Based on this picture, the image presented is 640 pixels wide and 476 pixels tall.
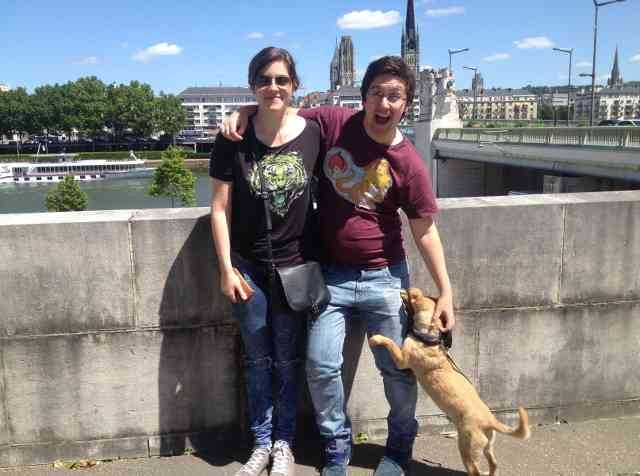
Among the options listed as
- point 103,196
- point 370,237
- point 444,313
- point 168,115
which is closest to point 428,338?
point 444,313

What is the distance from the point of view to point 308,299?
→ 8.79 feet

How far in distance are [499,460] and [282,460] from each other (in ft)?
3.62

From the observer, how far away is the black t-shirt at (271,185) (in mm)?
2660

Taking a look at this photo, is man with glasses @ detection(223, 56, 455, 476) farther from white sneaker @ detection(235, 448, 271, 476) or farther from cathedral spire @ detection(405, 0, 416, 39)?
cathedral spire @ detection(405, 0, 416, 39)

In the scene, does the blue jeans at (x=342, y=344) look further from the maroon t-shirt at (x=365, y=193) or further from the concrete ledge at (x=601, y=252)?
the concrete ledge at (x=601, y=252)

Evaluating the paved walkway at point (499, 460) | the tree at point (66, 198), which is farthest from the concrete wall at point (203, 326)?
the tree at point (66, 198)

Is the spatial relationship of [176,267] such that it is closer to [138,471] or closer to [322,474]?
[138,471]

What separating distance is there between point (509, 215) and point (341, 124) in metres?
1.16

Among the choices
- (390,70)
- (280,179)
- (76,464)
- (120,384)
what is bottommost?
(76,464)

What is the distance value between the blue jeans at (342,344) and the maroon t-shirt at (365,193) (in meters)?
0.09

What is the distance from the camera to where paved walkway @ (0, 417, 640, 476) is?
9.71ft

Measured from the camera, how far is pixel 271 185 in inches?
104

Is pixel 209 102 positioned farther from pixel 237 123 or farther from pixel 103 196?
pixel 237 123

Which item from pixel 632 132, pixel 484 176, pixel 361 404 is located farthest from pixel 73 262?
pixel 484 176
